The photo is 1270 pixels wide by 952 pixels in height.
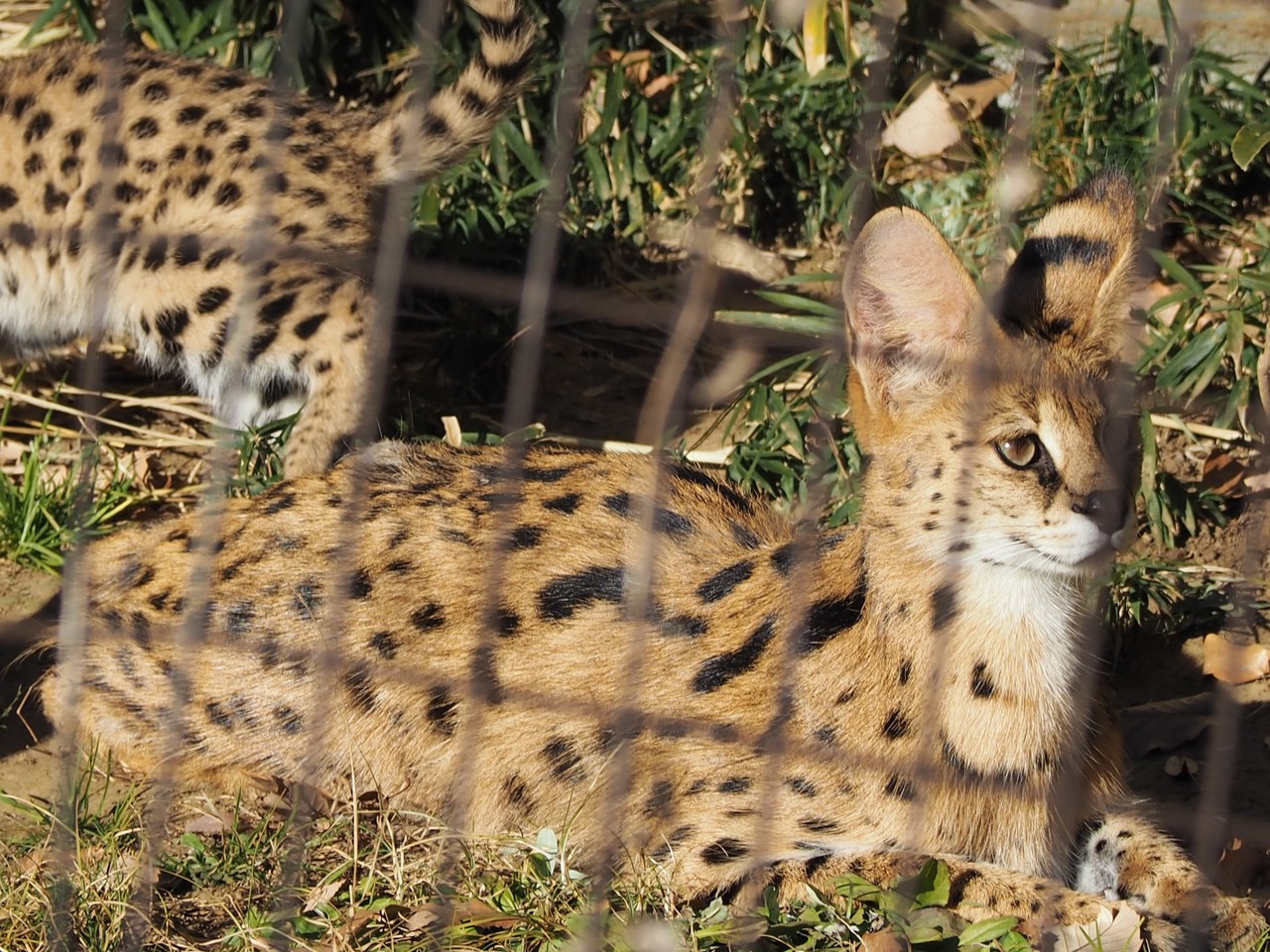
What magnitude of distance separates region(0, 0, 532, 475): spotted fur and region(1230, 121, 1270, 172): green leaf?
6.51ft

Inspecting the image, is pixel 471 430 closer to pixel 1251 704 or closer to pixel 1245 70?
pixel 1251 704

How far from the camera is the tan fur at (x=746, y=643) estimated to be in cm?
297

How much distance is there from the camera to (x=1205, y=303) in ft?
15.9

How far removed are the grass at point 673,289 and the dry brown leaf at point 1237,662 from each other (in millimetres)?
133

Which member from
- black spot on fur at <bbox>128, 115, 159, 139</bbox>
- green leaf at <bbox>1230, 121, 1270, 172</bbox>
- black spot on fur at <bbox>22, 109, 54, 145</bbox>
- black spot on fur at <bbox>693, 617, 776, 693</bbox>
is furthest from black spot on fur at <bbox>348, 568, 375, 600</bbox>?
green leaf at <bbox>1230, 121, 1270, 172</bbox>

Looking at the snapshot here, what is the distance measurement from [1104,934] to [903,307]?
3.91ft

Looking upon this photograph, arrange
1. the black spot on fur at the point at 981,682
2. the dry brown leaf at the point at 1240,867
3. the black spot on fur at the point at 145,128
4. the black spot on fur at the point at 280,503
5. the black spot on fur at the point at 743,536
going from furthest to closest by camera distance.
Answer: the black spot on fur at the point at 145,128 < the black spot on fur at the point at 280,503 < the black spot on fur at the point at 743,536 < the dry brown leaf at the point at 1240,867 < the black spot on fur at the point at 981,682

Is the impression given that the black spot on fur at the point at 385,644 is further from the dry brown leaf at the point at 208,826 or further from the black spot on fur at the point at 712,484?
the black spot on fur at the point at 712,484

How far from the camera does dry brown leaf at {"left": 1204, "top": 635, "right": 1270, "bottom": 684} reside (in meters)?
4.12

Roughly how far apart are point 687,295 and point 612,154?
60cm

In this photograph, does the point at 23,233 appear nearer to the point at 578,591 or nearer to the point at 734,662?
the point at 578,591

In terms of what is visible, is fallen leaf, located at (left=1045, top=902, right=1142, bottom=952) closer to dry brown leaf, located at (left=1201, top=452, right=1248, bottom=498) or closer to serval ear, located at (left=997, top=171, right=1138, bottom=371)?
serval ear, located at (left=997, top=171, right=1138, bottom=371)

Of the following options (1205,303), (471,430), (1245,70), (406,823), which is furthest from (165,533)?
(1245,70)

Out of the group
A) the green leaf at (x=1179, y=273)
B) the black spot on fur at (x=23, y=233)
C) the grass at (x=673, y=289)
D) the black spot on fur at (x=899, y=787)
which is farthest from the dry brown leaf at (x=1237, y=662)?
the black spot on fur at (x=23, y=233)
